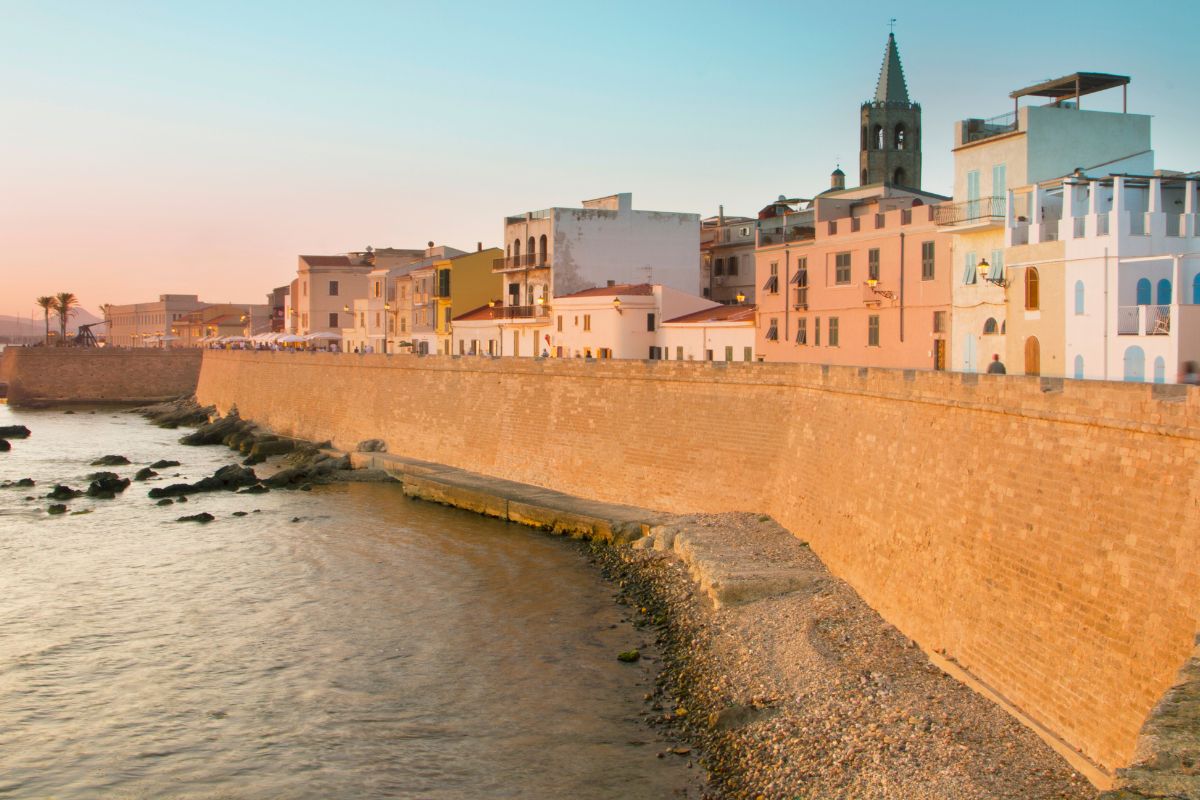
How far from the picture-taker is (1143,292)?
2138 cm

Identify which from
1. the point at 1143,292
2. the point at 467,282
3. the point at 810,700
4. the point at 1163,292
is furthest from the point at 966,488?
the point at 467,282

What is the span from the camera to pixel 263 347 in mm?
80188

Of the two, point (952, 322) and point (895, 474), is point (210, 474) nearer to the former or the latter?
point (952, 322)

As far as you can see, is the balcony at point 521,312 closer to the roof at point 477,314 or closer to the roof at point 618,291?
the roof at point 477,314

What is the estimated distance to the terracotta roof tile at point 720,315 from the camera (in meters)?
38.4

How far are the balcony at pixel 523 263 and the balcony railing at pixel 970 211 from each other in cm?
2328

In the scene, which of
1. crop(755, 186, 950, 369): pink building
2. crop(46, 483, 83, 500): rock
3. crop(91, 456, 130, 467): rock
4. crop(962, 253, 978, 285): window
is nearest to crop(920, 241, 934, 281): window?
crop(755, 186, 950, 369): pink building

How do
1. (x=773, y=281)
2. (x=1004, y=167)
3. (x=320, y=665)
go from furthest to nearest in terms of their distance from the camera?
(x=773, y=281) → (x=1004, y=167) → (x=320, y=665)

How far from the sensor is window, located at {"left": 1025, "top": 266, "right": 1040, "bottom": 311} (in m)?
24.1

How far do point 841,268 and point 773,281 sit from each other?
325 cm

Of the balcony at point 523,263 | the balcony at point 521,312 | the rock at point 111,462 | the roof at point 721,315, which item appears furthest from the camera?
the balcony at point 523,263

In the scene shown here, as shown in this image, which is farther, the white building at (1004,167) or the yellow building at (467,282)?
the yellow building at (467,282)

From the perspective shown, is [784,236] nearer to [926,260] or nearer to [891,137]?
[926,260]

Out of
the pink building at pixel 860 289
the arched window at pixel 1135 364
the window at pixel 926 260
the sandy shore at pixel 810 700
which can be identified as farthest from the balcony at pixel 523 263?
the arched window at pixel 1135 364
